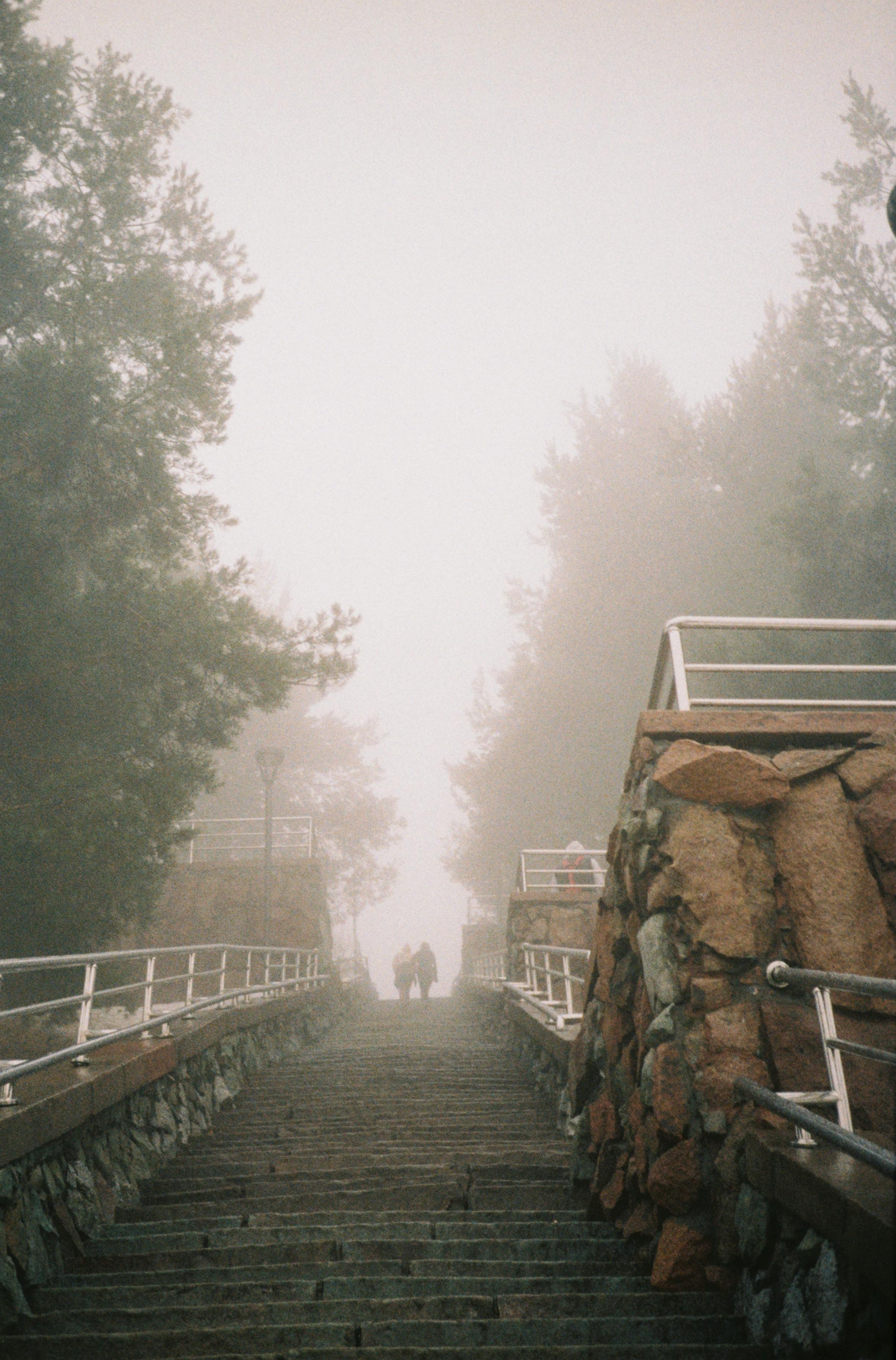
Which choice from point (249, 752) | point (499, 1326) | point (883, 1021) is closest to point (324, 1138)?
point (499, 1326)

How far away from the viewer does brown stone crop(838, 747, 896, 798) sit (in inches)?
151

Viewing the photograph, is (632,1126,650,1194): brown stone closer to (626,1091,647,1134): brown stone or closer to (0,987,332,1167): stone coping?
(626,1091,647,1134): brown stone

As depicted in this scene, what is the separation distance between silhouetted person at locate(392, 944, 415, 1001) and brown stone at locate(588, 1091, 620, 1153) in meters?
20.2

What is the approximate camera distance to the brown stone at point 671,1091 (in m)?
3.42

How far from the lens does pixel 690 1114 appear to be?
341 centimetres

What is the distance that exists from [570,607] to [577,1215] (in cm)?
2165

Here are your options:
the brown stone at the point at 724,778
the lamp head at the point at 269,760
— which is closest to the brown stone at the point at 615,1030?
the brown stone at the point at 724,778

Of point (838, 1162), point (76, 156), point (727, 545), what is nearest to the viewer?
point (838, 1162)

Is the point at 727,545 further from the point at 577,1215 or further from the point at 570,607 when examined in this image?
the point at 577,1215

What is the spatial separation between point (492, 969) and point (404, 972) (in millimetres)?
8945

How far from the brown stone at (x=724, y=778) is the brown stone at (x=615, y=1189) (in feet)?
5.95

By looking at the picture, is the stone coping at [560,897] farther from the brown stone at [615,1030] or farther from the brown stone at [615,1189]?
the brown stone at [615,1189]

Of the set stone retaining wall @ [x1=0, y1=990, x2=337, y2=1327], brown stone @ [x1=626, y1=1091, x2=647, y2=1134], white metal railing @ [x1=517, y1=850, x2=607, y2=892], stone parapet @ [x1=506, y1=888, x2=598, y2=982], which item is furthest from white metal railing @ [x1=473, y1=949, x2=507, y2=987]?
brown stone @ [x1=626, y1=1091, x2=647, y2=1134]

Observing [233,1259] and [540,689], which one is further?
[540,689]
